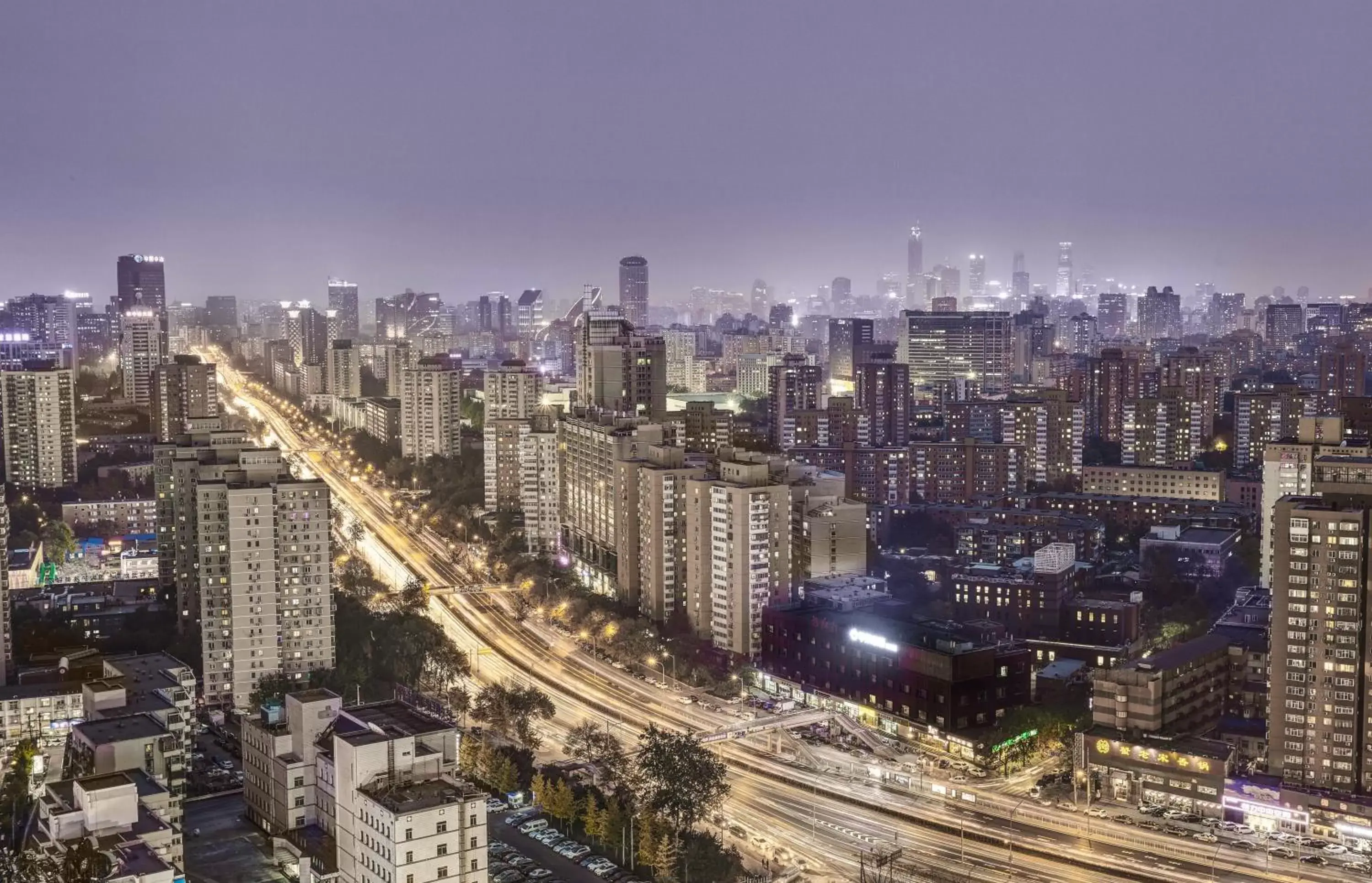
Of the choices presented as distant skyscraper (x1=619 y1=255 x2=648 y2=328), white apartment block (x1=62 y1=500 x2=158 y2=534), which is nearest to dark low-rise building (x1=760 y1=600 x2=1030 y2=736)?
white apartment block (x1=62 y1=500 x2=158 y2=534)

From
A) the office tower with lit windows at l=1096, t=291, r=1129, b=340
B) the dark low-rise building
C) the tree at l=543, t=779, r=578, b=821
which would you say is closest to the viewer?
the tree at l=543, t=779, r=578, b=821

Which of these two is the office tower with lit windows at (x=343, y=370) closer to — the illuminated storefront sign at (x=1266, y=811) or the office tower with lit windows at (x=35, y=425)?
the office tower with lit windows at (x=35, y=425)

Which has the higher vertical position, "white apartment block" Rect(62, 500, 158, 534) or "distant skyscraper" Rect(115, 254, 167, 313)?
"distant skyscraper" Rect(115, 254, 167, 313)

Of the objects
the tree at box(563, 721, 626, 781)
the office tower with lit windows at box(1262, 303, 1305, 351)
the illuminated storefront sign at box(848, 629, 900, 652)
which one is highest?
the office tower with lit windows at box(1262, 303, 1305, 351)

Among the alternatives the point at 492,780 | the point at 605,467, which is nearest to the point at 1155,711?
the point at 492,780

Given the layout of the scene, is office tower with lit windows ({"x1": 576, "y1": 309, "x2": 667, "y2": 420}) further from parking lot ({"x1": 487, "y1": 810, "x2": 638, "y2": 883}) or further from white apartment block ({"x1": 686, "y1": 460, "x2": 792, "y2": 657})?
parking lot ({"x1": 487, "y1": 810, "x2": 638, "y2": 883})

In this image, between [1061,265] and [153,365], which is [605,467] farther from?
[1061,265]

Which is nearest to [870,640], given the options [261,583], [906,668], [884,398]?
[906,668]

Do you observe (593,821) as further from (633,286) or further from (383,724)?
(633,286)
